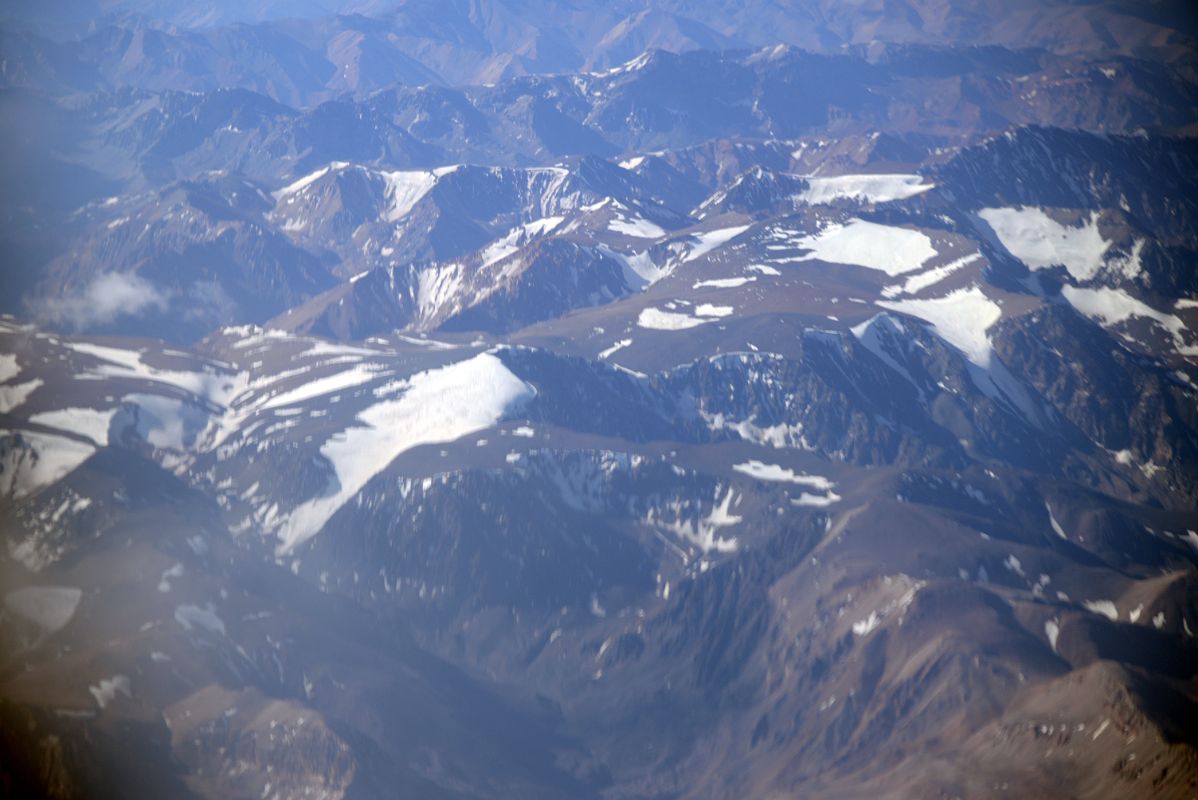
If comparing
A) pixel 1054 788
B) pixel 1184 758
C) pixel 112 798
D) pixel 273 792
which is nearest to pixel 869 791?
pixel 1054 788

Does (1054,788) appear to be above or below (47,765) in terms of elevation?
below

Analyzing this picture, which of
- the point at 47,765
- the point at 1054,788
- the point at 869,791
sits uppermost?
the point at 47,765

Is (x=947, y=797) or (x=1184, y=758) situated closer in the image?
(x=1184, y=758)

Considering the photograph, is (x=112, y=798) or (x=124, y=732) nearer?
(x=112, y=798)

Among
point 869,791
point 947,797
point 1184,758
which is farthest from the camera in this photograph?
point 869,791

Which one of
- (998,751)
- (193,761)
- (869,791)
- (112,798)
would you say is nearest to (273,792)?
(193,761)

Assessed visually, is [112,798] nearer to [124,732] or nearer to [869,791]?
[124,732]

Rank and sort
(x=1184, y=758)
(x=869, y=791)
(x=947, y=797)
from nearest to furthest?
(x=1184, y=758) → (x=947, y=797) → (x=869, y=791)

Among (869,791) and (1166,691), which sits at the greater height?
(1166,691)

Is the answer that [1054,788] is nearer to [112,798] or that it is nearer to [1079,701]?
[1079,701]
